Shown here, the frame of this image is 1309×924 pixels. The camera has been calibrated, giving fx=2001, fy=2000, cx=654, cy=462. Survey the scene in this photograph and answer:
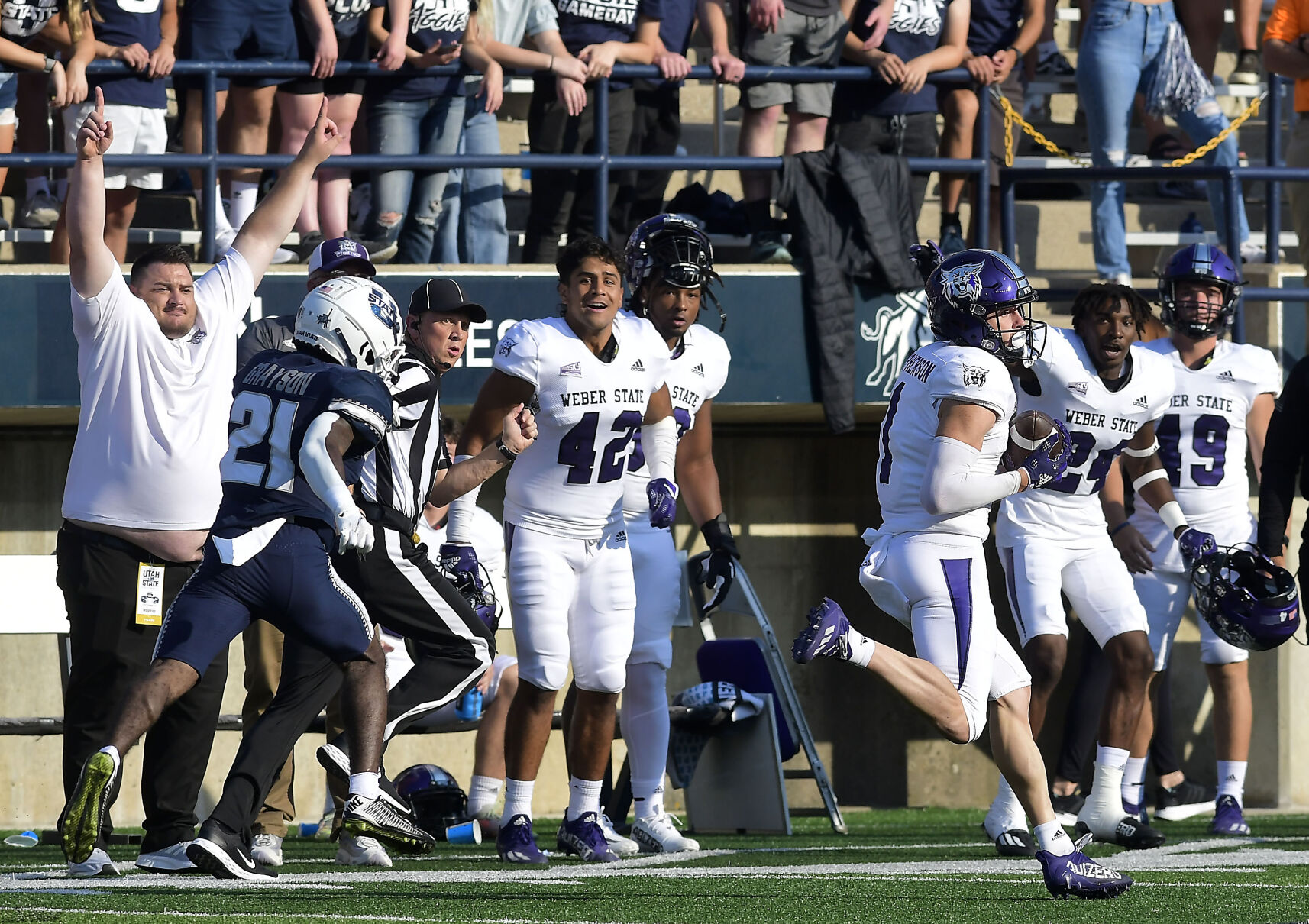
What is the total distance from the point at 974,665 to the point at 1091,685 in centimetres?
392

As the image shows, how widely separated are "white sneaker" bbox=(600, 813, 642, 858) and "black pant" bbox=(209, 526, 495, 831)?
1.07 m

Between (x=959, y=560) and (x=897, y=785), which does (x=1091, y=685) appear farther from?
(x=959, y=560)

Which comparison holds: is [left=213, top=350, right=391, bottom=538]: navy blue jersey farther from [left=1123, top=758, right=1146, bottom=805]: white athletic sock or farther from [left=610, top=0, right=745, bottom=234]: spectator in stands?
[left=610, top=0, right=745, bottom=234]: spectator in stands

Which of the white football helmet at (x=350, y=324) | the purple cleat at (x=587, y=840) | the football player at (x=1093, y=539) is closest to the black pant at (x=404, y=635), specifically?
the white football helmet at (x=350, y=324)

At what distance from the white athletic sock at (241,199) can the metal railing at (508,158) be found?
130 millimetres

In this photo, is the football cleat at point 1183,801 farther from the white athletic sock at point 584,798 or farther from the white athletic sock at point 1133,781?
the white athletic sock at point 584,798

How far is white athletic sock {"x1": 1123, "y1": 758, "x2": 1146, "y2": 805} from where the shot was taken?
305 inches

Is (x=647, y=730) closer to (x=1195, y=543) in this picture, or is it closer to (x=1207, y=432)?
(x=1195, y=543)

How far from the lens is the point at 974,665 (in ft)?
17.8

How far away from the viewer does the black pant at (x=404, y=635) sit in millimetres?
5445

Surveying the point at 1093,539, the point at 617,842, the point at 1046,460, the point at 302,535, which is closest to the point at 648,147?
the point at 1093,539

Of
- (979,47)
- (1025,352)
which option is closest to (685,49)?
(979,47)

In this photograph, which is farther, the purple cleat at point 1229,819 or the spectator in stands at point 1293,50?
the spectator in stands at point 1293,50

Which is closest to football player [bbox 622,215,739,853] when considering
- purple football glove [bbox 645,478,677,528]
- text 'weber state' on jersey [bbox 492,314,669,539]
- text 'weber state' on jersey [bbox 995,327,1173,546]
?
purple football glove [bbox 645,478,677,528]
